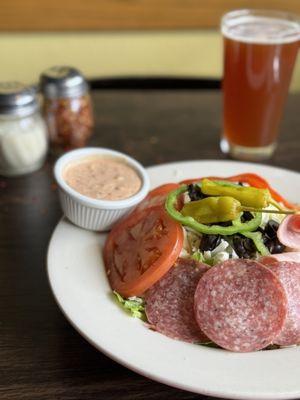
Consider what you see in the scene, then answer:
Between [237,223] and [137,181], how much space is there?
38 cm

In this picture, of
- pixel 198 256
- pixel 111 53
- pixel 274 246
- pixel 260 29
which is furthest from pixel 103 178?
pixel 111 53

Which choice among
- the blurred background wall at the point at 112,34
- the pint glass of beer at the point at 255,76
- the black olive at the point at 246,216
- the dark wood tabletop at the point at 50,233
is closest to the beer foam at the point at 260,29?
the pint glass of beer at the point at 255,76

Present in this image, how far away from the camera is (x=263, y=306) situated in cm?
100

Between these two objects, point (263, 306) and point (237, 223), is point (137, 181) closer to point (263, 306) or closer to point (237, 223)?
point (237, 223)

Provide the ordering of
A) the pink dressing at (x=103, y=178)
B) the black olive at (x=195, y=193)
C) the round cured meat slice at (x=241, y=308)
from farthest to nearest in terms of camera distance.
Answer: the pink dressing at (x=103, y=178), the black olive at (x=195, y=193), the round cured meat slice at (x=241, y=308)

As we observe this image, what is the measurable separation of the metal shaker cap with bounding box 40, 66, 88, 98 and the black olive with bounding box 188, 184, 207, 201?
750mm

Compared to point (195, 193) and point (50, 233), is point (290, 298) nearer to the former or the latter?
point (195, 193)

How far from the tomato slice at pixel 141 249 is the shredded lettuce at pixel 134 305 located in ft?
0.04

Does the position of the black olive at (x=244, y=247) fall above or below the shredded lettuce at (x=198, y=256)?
above

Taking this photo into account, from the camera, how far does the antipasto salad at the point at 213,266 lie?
3.26 feet

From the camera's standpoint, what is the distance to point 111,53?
3271mm

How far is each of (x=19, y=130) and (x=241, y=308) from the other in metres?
1.02

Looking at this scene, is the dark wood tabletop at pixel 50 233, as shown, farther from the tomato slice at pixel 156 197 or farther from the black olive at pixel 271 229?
the black olive at pixel 271 229

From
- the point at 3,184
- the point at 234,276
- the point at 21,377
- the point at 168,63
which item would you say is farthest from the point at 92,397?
the point at 168,63
